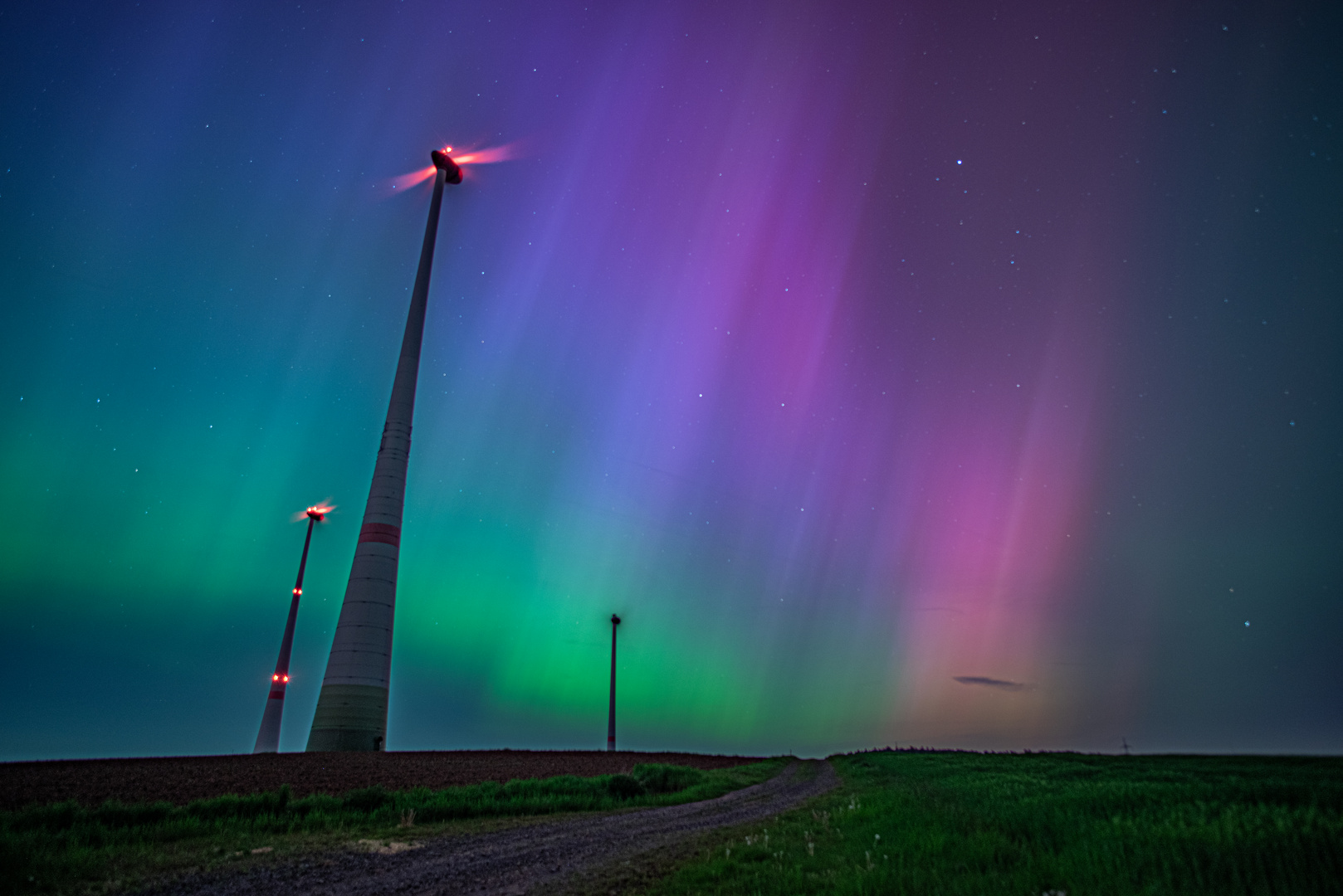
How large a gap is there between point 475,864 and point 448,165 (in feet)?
194

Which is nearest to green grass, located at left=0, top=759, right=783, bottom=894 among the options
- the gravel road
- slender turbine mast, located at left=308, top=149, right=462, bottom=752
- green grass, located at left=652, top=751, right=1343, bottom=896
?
the gravel road

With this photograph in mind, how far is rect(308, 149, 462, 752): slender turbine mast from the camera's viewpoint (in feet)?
123

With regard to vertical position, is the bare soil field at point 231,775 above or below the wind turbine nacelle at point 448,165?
below

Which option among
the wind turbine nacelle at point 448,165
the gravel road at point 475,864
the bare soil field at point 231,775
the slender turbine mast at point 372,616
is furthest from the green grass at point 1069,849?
the wind turbine nacelle at point 448,165

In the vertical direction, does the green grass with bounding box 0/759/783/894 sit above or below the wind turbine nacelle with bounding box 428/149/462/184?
below

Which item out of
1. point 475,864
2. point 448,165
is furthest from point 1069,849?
point 448,165

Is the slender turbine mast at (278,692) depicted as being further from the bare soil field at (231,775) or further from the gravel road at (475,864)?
the gravel road at (475,864)

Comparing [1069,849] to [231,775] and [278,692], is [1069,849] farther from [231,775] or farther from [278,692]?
[278,692]

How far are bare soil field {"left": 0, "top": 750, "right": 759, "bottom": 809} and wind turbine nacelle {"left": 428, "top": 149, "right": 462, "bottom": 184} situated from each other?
158 ft

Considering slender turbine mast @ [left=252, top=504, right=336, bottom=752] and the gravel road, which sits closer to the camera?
the gravel road

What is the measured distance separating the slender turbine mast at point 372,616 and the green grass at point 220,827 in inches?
796

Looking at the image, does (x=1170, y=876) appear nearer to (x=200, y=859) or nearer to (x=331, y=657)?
(x=200, y=859)

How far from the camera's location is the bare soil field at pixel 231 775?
1766cm

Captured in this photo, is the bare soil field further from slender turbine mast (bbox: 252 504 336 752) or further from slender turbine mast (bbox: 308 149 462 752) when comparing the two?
slender turbine mast (bbox: 252 504 336 752)
